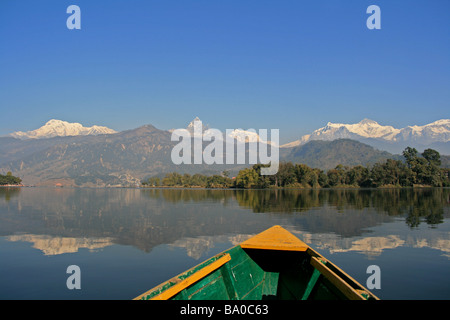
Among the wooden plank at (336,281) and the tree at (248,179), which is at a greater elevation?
the wooden plank at (336,281)

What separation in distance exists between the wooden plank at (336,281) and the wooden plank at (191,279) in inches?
103

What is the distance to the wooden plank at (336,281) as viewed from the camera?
282 inches

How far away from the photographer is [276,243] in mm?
11867

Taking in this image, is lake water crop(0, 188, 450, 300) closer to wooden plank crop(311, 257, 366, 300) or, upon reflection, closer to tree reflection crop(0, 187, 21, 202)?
wooden plank crop(311, 257, 366, 300)

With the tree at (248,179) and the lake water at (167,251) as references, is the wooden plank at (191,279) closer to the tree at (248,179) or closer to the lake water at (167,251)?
the lake water at (167,251)

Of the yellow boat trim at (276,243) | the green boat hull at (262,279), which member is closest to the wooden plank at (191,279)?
the green boat hull at (262,279)

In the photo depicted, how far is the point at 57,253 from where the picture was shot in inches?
788

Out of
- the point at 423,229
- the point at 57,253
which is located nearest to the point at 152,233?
the point at 57,253

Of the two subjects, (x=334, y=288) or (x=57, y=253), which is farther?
(x=57, y=253)
